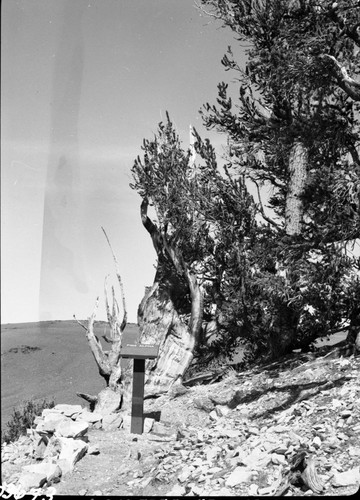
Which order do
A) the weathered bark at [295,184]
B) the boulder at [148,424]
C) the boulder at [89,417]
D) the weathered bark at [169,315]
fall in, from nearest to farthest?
1. the boulder at [148,424]
2. the boulder at [89,417]
3. the weathered bark at [295,184]
4. the weathered bark at [169,315]

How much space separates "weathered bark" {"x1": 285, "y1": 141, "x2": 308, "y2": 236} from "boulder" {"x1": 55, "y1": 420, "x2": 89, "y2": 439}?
565 cm

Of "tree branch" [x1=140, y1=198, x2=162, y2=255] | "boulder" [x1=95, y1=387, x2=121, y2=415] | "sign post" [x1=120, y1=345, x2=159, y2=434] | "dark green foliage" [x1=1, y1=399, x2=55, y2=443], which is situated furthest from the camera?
"tree branch" [x1=140, y1=198, x2=162, y2=255]

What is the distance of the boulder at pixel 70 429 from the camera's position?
784 cm

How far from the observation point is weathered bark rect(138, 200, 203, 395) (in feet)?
39.4

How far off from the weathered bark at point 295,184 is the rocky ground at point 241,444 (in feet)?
8.94

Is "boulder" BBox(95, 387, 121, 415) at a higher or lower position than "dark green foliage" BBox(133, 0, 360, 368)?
lower

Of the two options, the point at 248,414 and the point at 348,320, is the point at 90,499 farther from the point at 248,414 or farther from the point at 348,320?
the point at 348,320

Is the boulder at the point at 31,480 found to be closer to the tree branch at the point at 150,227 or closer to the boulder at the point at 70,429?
the boulder at the point at 70,429

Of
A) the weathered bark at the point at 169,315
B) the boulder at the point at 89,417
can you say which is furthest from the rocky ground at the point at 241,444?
the weathered bark at the point at 169,315

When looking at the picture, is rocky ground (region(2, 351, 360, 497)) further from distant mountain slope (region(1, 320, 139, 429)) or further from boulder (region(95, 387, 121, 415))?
distant mountain slope (region(1, 320, 139, 429))

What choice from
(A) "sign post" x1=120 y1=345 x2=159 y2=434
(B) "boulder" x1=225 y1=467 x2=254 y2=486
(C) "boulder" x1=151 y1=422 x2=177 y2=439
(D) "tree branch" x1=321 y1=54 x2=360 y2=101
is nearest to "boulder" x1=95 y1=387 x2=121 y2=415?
(C) "boulder" x1=151 y1=422 x2=177 y2=439

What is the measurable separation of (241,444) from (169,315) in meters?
5.64

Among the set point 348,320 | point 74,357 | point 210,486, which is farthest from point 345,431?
point 74,357

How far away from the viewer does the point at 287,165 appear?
12195 mm
